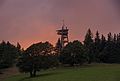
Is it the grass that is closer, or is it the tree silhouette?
the grass

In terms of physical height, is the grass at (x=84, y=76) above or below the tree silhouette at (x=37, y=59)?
below

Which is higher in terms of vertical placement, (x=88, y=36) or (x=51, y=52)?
(x=88, y=36)

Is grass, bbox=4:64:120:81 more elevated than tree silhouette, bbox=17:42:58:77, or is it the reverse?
tree silhouette, bbox=17:42:58:77

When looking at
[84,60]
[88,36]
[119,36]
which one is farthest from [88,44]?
[84,60]

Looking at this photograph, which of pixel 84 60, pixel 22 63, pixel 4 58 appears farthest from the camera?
A: pixel 4 58

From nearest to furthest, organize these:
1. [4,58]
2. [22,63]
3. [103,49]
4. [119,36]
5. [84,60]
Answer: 1. [22,63]
2. [84,60]
3. [4,58]
4. [103,49]
5. [119,36]

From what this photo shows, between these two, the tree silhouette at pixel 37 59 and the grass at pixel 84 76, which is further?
the tree silhouette at pixel 37 59

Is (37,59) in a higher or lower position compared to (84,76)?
higher

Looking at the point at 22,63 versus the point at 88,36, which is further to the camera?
the point at 88,36

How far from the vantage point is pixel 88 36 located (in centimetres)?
15388

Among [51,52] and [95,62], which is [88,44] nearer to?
[95,62]

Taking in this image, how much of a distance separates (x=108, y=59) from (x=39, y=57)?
5589 centimetres

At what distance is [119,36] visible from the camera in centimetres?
16212

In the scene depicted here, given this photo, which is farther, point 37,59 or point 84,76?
point 37,59
